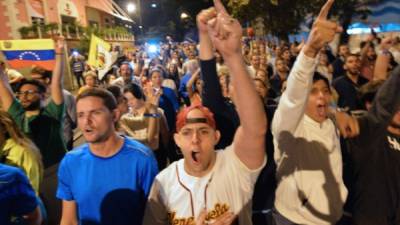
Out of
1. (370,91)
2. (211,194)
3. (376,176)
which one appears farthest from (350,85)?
(211,194)

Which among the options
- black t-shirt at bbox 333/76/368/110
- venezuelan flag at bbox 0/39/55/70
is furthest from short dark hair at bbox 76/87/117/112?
venezuelan flag at bbox 0/39/55/70

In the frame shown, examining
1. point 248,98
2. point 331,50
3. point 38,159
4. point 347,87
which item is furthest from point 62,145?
point 331,50

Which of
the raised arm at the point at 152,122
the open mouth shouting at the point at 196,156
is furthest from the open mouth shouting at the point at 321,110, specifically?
the raised arm at the point at 152,122

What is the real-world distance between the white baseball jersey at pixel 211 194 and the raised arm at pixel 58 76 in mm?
2176

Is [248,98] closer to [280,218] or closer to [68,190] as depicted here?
[280,218]

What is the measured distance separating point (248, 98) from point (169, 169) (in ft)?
2.38

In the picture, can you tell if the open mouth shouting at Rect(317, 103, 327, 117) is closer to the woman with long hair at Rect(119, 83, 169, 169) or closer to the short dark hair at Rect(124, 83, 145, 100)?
the woman with long hair at Rect(119, 83, 169, 169)

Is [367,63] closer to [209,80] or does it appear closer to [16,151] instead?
[209,80]

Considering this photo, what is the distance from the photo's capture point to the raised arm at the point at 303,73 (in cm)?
202

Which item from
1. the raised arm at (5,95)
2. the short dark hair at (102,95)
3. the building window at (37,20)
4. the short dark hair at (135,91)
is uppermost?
the building window at (37,20)

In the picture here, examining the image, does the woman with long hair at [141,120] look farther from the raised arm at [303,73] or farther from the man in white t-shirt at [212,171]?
the raised arm at [303,73]

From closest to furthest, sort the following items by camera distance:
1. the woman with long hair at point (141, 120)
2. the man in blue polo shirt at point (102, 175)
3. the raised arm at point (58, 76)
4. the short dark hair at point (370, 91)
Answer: the man in blue polo shirt at point (102, 175)
the short dark hair at point (370, 91)
the raised arm at point (58, 76)
the woman with long hair at point (141, 120)

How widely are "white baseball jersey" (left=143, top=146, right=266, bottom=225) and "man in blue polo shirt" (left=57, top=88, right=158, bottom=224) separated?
0.35 metres

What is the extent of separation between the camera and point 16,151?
2.84 meters
